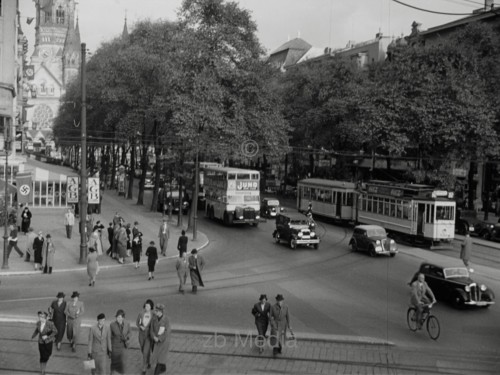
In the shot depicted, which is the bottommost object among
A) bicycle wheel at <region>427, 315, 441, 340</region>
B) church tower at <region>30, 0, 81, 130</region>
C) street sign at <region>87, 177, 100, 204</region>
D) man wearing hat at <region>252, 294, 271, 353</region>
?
bicycle wheel at <region>427, 315, 441, 340</region>

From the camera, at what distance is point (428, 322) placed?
17.8m

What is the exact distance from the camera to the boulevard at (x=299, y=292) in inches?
719

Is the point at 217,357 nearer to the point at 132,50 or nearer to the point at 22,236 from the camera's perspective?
the point at 22,236

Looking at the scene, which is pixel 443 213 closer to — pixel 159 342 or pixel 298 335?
pixel 298 335

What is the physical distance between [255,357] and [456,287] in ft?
29.3

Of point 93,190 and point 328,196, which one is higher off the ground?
point 93,190

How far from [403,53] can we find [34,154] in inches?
3993

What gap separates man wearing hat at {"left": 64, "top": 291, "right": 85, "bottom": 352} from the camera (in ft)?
51.4

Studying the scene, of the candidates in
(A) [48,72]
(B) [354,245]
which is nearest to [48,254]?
(B) [354,245]

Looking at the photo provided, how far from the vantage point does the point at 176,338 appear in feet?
55.3

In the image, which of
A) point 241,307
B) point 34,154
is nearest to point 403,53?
point 241,307

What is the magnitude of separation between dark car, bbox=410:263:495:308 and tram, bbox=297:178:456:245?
1273cm

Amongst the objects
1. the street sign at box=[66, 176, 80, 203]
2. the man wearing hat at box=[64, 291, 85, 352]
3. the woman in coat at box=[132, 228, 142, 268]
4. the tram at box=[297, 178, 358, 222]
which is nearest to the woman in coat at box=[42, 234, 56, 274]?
the woman in coat at box=[132, 228, 142, 268]

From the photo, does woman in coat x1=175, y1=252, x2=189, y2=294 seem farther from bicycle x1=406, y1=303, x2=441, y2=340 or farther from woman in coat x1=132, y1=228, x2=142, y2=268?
bicycle x1=406, y1=303, x2=441, y2=340
